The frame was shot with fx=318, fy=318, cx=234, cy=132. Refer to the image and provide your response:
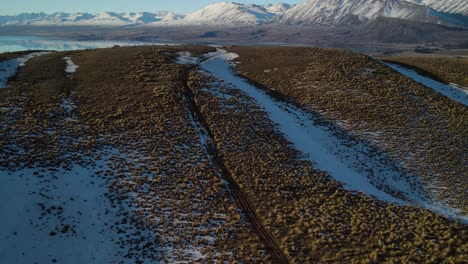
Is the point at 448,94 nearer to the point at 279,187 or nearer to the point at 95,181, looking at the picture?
the point at 279,187

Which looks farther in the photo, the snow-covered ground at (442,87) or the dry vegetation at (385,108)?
the snow-covered ground at (442,87)

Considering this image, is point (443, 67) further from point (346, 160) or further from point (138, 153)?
point (138, 153)

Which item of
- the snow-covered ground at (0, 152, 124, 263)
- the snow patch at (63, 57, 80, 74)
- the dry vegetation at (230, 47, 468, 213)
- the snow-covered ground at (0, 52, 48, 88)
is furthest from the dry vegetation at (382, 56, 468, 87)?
the snow-covered ground at (0, 52, 48, 88)

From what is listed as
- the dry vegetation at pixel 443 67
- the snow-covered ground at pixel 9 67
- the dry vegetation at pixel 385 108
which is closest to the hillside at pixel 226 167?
the dry vegetation at pixel 385 108

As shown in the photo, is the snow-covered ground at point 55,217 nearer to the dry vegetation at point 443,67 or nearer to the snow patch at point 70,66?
the snow patch at point 70,66

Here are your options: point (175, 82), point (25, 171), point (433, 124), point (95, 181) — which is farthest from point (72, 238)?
point (433, 124)

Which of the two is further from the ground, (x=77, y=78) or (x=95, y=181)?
(x=77, y=78)

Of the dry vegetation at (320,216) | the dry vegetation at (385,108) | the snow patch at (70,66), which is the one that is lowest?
the dry vegetation at (320,216)
